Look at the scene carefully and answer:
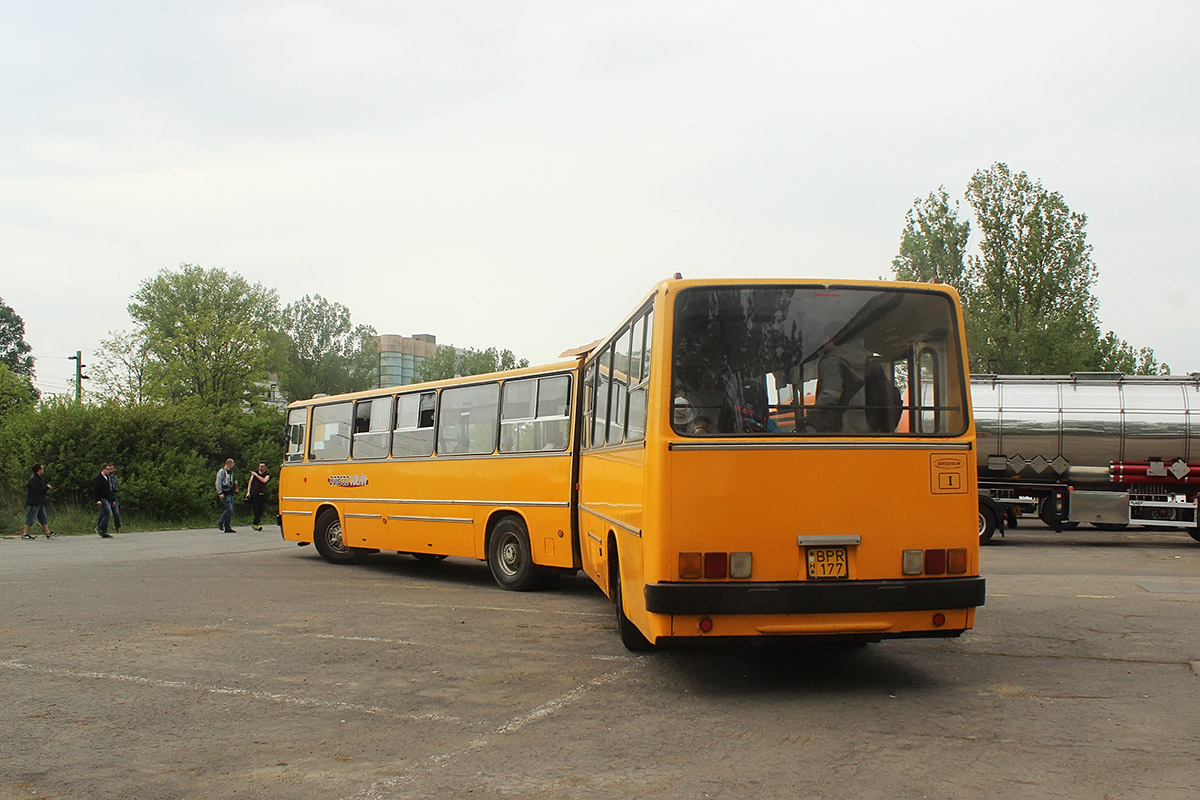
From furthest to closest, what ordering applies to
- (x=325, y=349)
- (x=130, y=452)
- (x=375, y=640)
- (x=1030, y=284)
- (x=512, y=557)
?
(x=325, y=349)
(x=1030, y=284)
(x=130, y=452)
(x=512, y=557)
(x=375, y=640)

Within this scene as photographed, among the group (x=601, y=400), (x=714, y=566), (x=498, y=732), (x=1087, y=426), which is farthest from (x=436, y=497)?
(x=1087, y=426)

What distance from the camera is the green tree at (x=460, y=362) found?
9894 centimetres

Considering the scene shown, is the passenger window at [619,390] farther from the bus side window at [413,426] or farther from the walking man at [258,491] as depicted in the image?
the walking man at [258,491]

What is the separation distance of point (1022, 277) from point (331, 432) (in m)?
35.2

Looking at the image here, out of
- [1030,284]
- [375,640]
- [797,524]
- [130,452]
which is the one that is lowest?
[375,640]

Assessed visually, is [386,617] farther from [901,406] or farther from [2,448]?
[2,448]

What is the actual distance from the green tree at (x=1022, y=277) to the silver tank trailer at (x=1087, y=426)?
814 inches

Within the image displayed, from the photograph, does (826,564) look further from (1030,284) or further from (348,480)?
(1030,284)

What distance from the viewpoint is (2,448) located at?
88.4 ft

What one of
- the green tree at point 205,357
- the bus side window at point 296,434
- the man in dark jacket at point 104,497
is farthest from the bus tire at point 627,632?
the green tree at point 205,357

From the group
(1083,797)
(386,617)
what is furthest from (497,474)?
(1083,797)

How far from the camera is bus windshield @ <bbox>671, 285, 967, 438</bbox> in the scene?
6801 mm

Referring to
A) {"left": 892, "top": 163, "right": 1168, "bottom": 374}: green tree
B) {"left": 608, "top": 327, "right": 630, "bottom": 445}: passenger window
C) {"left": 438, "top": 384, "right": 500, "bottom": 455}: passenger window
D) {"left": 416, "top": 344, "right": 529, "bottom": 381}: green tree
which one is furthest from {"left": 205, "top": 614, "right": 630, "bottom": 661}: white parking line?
{"left": 416, "top": 344, "right": 529, "bottom": 381}: green tree

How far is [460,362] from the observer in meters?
106
